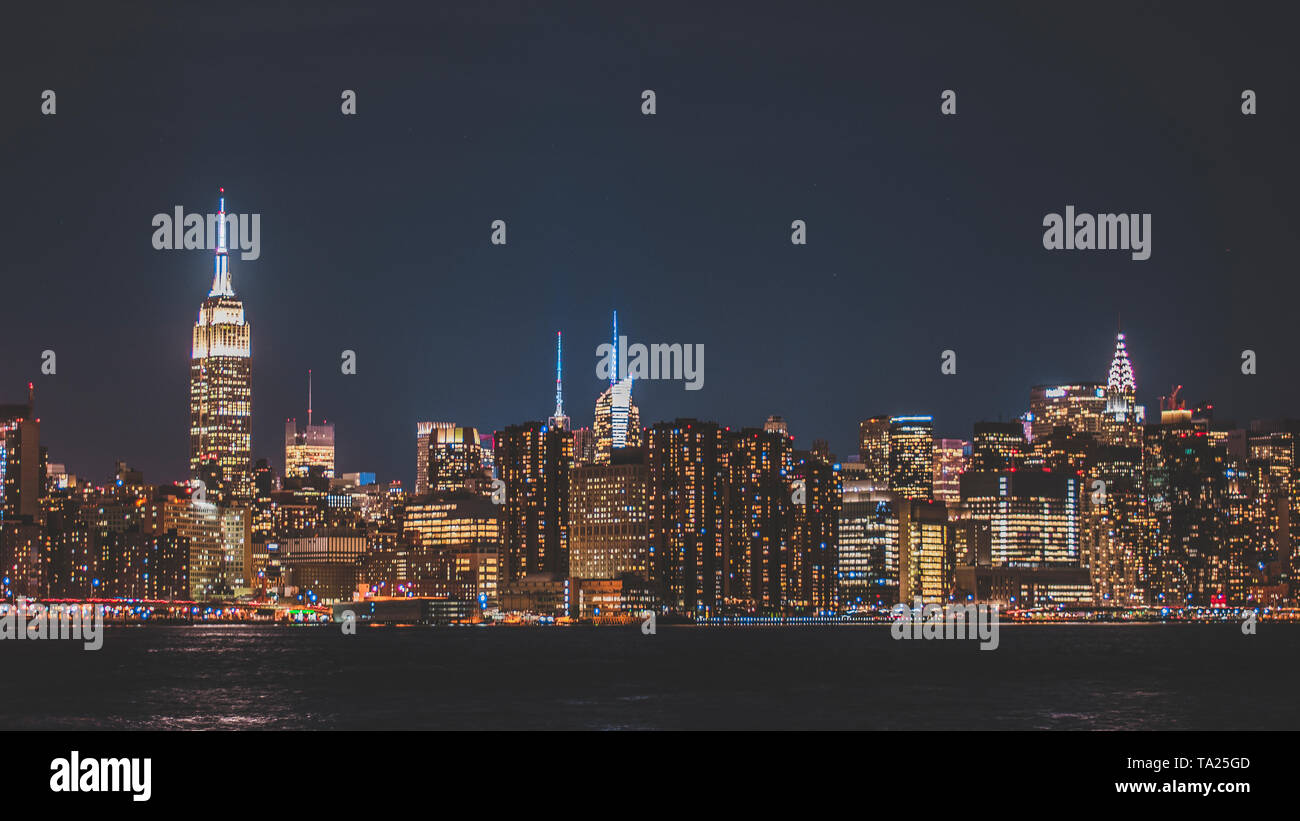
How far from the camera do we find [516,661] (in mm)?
157250

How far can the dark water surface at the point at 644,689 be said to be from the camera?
284ft

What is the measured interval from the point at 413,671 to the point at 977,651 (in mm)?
71524

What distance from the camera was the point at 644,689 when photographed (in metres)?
113

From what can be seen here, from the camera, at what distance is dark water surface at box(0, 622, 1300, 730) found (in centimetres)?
8656
